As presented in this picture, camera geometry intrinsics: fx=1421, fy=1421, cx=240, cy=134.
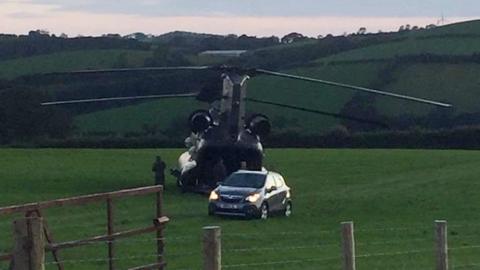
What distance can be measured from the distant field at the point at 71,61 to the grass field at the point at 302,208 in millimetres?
35264

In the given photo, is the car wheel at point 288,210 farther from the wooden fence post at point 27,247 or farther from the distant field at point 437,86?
the distant field at point 437,86

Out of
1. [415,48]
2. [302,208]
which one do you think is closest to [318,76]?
[415,48]

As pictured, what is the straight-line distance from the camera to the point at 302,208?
38.3 m

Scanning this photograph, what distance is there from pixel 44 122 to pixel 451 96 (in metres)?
27.1

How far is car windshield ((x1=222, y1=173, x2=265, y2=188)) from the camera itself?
117 feet

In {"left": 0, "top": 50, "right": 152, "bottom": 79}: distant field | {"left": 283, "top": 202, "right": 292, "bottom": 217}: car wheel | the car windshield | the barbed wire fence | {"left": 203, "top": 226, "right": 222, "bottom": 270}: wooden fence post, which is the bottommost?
{"left": 283, "top": 202, "right": 292, "bottom": 217}: car wheel

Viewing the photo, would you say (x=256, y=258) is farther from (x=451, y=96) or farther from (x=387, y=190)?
(x=451, y=96)

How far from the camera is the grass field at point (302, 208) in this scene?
23172 mm

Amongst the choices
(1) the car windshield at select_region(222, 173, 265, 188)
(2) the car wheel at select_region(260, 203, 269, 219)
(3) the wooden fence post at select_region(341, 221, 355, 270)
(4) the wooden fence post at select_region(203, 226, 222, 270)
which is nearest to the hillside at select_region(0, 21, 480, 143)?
(1) the car windshield at select_region(222, 173, 265, 188)

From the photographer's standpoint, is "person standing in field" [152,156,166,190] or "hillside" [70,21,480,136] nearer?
"person standing in field" [152,156,166,190]

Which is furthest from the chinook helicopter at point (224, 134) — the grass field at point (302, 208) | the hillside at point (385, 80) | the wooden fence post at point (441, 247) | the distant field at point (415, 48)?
the distant field at point (415, 48)

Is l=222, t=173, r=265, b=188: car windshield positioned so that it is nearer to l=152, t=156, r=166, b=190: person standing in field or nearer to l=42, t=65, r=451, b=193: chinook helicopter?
l=42, t=65, r=451, b=193: chinook helicopter

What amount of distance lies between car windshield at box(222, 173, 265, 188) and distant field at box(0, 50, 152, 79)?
206ft

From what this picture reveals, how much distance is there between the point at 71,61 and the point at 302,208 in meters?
66.0
